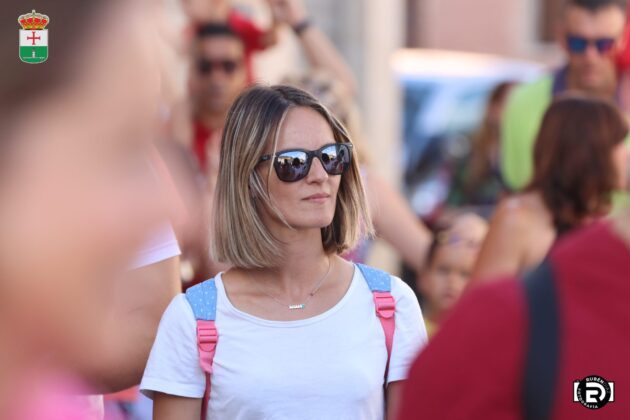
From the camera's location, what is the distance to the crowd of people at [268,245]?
50.3 inches

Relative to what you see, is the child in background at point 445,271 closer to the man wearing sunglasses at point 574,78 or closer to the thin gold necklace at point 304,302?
the man wearing sunglasses at point 574,78

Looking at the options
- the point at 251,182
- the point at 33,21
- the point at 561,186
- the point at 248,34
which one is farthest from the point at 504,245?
the point at 33,21

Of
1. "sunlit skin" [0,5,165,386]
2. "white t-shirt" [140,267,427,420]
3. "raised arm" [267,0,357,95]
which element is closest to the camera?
"sunlit skin" [0,5,165,386]

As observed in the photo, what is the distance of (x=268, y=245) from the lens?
311cm

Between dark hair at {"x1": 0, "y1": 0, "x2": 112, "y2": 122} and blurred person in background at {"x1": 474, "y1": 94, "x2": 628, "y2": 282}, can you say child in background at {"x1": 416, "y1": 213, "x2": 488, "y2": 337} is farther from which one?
dark hair at {"x1": 0, "y1": 0, "x2": 112, "y2": 122}

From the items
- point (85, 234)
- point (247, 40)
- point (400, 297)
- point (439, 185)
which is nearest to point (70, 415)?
point (85, 234)

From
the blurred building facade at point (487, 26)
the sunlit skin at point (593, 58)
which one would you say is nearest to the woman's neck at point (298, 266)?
the sunlit skin at point (593, 58)

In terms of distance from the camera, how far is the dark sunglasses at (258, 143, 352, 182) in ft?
10.3

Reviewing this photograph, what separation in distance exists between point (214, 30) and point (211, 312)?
3.15 m

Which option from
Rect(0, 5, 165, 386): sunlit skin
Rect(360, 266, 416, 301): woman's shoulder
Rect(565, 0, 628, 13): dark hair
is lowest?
Rect(360, 266, 416, 301): woman's shoulder

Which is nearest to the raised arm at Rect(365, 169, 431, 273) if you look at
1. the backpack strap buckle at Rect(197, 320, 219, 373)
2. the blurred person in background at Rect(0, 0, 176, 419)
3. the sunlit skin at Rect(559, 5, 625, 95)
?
the sunlit skin at Rect(559, 5, 625, 95)

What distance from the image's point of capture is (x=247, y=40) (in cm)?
616

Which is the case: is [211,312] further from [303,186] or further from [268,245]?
[303,186]

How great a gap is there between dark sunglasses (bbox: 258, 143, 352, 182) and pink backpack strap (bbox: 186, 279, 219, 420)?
364 mm
